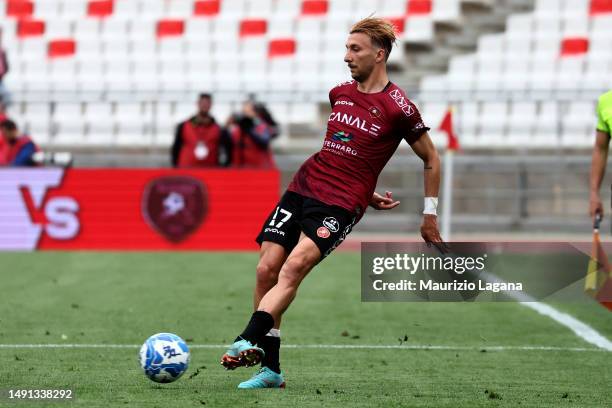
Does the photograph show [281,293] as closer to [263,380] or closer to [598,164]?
[263,380]

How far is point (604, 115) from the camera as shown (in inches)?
332

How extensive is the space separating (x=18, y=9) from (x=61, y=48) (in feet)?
5.25

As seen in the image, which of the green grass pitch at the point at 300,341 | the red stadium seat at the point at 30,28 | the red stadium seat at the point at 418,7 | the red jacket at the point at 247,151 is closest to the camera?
the green grass pitch at the point at 300,341

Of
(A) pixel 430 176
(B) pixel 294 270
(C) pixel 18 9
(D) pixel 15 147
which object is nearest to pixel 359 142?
(A) pixel 430 176

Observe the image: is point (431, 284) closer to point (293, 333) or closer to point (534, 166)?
point (293, 333)

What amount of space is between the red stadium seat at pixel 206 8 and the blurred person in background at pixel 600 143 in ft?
57.4

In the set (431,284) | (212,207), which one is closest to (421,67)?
(212,207)

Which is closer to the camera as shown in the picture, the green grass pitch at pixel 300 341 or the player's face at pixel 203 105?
the green grass pitch at pixel 300 341

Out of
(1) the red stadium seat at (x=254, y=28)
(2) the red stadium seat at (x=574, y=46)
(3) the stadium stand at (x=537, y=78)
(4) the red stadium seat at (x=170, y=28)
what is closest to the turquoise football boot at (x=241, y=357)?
(3) the stadium stand at (x=537, y=78)

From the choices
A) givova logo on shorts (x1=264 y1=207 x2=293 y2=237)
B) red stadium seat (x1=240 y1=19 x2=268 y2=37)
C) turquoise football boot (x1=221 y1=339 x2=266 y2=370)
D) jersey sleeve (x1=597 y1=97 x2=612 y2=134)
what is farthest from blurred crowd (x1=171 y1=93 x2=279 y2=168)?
turquoise football boot (x1=221 y1=339 x2=266 y2=370)

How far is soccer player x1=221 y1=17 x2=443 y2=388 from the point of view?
21.9ft

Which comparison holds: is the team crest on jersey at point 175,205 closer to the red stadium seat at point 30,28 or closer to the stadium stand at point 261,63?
the stadium stand at point 261,63

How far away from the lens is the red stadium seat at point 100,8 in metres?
26.0

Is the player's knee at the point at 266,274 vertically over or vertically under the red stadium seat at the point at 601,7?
under
